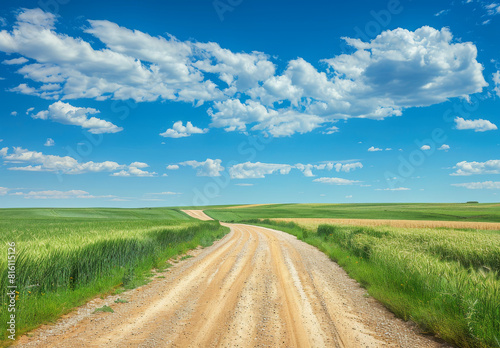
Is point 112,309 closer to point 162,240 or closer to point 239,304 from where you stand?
point 239,304

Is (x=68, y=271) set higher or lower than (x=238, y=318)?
higher

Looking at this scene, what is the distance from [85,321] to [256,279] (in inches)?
269

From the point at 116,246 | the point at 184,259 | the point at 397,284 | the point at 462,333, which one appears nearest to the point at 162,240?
the point at 184,259

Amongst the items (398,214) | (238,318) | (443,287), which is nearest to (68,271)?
(238,318)

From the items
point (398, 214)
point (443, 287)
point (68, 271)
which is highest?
point (443, 287)

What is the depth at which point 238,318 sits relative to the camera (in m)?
8.52

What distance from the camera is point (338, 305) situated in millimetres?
9930

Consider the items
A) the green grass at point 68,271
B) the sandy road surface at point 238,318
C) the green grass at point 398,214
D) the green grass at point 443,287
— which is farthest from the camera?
the green grass at point 398,214

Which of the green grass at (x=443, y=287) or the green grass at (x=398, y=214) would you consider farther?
the green grass at (x=398, y=214)

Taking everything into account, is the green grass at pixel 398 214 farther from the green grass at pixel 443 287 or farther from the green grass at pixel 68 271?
the green grass at pixel 68 271

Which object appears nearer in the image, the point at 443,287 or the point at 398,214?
the point at 443,287

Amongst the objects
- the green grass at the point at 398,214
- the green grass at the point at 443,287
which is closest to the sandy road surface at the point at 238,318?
the green grass at the point at 443,287

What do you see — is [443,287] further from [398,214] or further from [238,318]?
[398,214]

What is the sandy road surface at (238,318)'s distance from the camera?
7.16 metres
